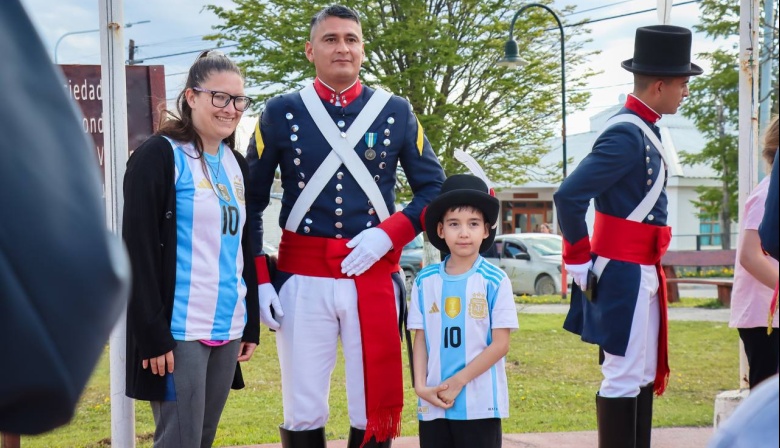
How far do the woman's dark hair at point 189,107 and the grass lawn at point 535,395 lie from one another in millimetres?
1549

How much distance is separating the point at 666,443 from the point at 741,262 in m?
1.91

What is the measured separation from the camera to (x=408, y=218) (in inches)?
146

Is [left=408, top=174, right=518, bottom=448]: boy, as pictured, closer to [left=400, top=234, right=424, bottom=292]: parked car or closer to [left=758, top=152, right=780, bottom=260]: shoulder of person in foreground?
[left=758, top=152, right=780, bottom=260]: shoulder of person in foreground

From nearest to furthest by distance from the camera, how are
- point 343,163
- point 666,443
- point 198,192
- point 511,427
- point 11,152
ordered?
point 11,152
point 198,192
point 343,163
point 666,443
point 511,427

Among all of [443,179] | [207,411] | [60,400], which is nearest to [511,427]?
[443,179]

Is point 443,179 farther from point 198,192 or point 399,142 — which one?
point 198,192

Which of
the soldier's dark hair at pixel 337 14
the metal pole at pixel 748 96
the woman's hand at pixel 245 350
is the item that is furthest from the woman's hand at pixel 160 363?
the metal pole at pixel 748 96

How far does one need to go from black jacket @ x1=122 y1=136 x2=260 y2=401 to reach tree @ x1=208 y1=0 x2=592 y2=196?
12.6 m

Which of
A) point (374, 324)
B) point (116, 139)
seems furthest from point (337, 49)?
point (374, 324)

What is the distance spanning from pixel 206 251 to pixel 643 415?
84.5 inches

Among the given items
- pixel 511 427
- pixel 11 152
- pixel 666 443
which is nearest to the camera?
pixel 11 152

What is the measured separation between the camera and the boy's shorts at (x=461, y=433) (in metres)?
3.44

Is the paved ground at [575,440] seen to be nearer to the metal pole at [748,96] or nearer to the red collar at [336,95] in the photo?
the metal pole at [748,96]

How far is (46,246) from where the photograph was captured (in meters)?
0.69
